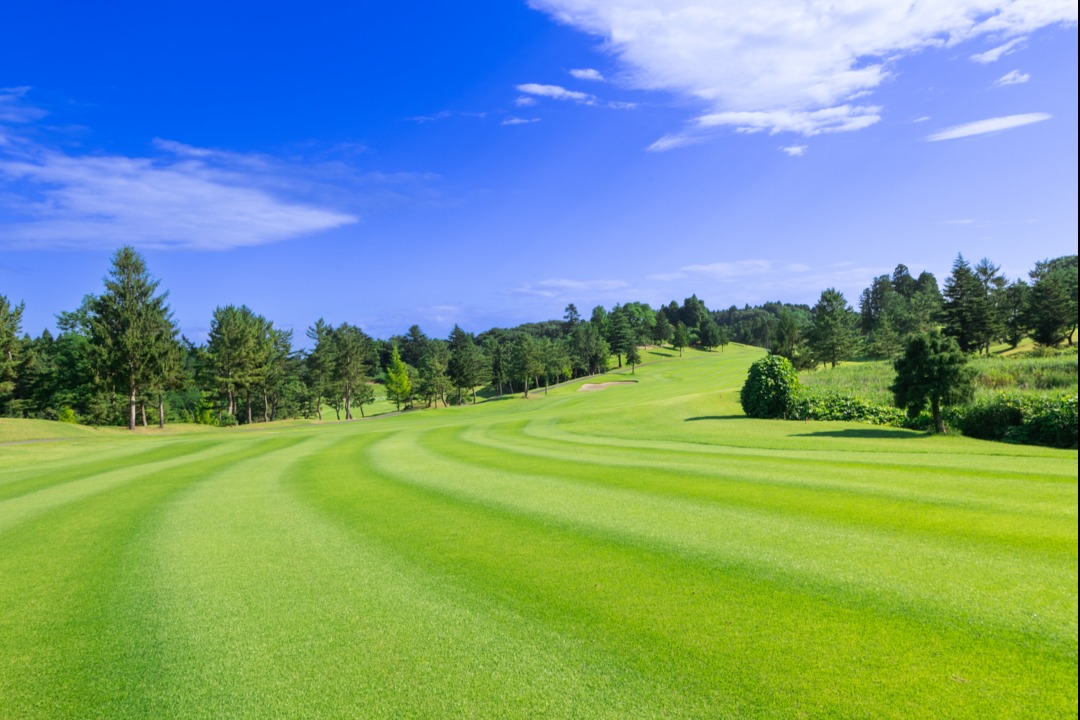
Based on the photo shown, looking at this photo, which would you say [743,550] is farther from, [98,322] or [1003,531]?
[98,322]

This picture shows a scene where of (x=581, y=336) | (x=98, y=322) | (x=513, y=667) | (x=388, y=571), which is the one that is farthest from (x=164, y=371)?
(x=581, y=336)

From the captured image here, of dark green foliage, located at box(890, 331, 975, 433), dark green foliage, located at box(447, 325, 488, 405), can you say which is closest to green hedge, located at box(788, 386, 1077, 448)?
dark green foliage, located at box(890, 331, 975, 433)

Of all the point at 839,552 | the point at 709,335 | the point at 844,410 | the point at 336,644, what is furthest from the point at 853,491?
the point at 709,335

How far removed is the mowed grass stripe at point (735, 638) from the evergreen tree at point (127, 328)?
49686 mm

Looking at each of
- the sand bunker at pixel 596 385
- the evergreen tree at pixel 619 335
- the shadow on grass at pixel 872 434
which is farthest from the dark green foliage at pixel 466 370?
the shadow on grass at pixel 872 434

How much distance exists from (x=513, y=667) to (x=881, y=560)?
4.35 m

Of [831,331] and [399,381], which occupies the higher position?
[831,331]

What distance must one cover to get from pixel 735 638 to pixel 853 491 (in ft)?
20.2

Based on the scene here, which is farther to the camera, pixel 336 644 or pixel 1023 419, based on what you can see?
pixel 1023 419

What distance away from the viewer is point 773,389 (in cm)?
2784

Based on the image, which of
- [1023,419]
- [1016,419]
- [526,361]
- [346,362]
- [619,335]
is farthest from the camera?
[619,335]

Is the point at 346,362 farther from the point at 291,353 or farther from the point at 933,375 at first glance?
the point at 933,375

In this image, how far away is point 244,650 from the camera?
4.55 meters

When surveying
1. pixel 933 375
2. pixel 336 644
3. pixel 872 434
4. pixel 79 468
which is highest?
pixel 933 375
